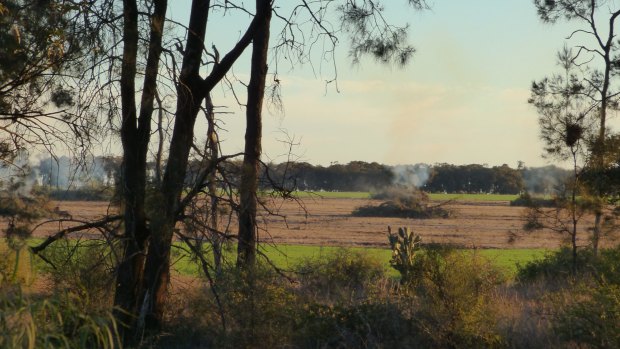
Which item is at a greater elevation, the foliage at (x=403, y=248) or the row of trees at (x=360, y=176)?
the row of trees at (x=360, y=176)

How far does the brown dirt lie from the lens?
4531cm

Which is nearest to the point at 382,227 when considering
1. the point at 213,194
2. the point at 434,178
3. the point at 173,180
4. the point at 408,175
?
the point at 408,175

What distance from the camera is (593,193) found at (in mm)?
18641

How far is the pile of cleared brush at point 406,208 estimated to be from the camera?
236 feet

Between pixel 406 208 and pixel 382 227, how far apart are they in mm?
10778

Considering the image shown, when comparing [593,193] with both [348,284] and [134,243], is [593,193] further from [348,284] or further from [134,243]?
[134,243]

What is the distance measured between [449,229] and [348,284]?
135 ft

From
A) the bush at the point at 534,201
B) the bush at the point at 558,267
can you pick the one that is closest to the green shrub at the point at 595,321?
the bush at the point at 558,267

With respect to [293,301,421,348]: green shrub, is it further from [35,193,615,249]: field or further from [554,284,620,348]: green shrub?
[35,193,615,249]: field

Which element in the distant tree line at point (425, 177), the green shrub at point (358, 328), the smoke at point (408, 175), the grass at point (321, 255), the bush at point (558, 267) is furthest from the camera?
the distant tree line at point (425, 177)

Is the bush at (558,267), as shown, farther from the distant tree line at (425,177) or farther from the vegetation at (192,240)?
the distant tree line at (425,177)

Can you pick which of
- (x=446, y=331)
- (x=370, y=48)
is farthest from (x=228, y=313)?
(x=370, y=48)

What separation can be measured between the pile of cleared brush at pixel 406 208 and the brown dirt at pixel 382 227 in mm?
1100

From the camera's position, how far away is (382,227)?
61.7 meters
